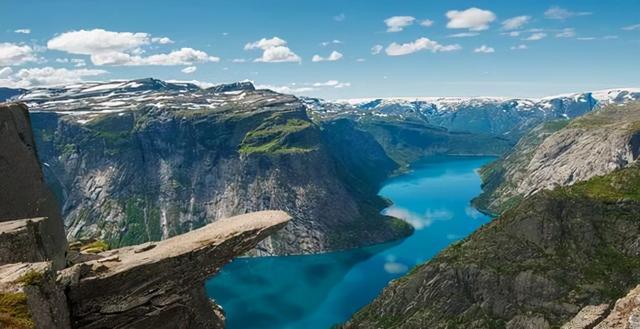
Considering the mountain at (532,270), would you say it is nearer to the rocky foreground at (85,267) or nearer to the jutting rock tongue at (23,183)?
the rocky foreground at (85,267)

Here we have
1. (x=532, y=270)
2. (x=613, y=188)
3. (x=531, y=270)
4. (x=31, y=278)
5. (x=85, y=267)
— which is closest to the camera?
(x=31, y=278)

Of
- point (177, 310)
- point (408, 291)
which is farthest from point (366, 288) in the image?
point (177, 310)

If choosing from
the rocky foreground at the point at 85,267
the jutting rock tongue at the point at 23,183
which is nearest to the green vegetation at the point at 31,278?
the rocky foreground at the point at 85,267

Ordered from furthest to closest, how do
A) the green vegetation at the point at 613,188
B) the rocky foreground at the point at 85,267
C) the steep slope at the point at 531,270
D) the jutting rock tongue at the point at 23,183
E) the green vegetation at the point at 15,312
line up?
the green vegetation at the point at 613,188 < the steep slope at the point at 531,270 < the jutting rock tongue at the point at 23,183 < the rocky foreground at the point at 85,267 < the green vegetation at the point at 15,312

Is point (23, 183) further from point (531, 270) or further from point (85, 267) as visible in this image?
point (531, 270)

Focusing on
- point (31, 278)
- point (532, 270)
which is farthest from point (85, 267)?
point (532, 270)

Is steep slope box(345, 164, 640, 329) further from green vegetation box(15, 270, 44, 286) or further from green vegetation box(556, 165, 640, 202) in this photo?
green vegetation box(15, 270, 44, 286)

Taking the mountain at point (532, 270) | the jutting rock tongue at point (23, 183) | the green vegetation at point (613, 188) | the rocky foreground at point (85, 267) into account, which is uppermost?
the jutting rock tongue at point (23, 183)
